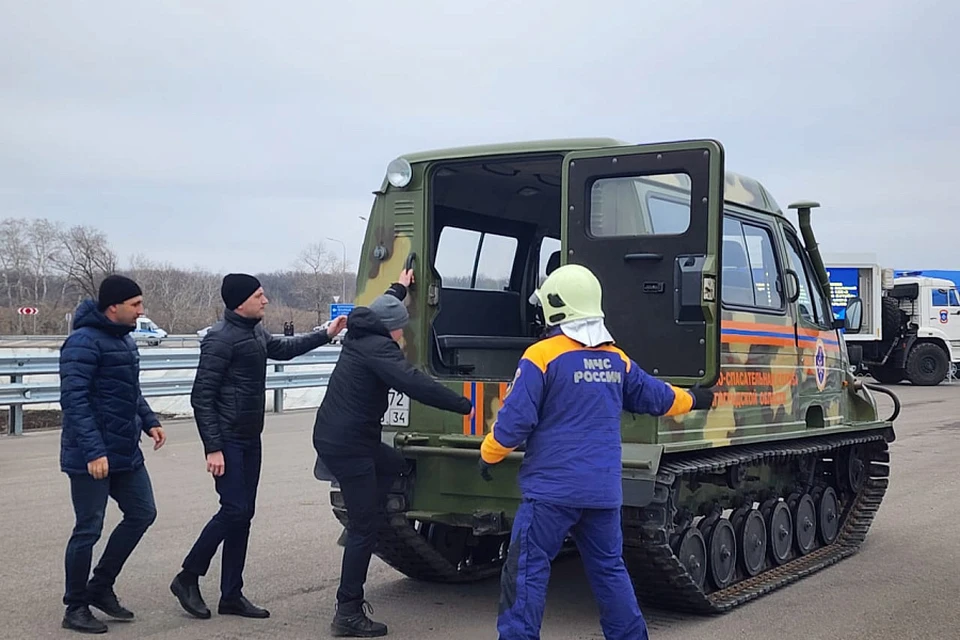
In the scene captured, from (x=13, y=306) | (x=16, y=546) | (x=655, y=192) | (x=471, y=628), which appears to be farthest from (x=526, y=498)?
(x=13, y=306)

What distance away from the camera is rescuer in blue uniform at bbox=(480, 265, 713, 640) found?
4.82 metres

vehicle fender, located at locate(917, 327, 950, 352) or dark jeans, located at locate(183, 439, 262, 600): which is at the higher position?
vehicle fender, located at locate(917, 327, 950, 352)

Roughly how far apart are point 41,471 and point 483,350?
6.11m

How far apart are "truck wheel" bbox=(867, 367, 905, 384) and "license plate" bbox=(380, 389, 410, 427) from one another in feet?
80.0

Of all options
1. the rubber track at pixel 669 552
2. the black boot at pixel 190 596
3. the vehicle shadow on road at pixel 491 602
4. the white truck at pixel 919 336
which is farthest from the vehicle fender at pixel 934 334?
the black boot at pixel 190 596

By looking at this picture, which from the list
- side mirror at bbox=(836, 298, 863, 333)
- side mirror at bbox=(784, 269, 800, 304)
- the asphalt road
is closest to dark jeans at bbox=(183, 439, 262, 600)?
the asphalt road

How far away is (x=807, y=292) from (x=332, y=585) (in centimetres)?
387

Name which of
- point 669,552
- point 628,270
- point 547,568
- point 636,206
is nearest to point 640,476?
point 669,552

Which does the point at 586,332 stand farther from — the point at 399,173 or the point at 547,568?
the point at 399,173

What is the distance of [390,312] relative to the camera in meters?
6.10

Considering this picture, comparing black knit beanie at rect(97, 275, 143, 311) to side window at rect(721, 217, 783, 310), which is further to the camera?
side window at rect(721, 217, 783, 310)

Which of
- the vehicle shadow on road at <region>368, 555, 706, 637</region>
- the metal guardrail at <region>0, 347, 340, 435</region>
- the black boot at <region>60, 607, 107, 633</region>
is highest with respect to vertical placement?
the metal guardrail at <region>0, 347, 340, 435</region>

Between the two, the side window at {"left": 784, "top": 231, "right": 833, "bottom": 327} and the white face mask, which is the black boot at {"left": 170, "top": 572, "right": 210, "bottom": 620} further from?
the side window at {"left": 784, "top": 231, "right": 833, "bottom": 327}

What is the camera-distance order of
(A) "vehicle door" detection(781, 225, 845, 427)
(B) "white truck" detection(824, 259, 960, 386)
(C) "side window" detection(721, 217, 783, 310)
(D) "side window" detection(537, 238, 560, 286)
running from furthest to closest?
(B) "white truck" detection(824, 259, 960, 386) → (D) "side window" detection(537, 238, 560, 286) → (A) "vehicle door" detection(781, 225, 845, 427) → (C) "side window" detection(721, 217, 783, 310)
